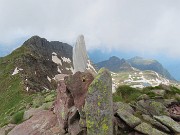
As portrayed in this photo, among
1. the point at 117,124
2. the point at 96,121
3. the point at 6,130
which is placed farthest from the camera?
the point at 6,130

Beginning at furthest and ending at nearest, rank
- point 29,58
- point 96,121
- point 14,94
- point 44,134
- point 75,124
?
point 29,58 < point 14,94 < point 44,134 < point 75,124 < point 96,121

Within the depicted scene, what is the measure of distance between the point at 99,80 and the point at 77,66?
9.45 m

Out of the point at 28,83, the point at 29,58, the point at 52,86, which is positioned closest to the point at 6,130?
the point at 28,83

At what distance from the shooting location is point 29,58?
107m

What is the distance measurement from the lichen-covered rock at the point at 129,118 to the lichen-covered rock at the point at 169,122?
207 centimetres

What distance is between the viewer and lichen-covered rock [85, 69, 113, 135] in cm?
2102

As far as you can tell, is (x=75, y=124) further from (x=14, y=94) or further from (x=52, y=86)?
(x=52, y=86)

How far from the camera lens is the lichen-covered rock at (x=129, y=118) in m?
22.8

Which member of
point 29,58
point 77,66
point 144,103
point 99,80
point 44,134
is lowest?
point 44,134

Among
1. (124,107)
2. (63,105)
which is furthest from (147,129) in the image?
(63,105)

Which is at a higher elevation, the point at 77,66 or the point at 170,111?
the point at 77,66

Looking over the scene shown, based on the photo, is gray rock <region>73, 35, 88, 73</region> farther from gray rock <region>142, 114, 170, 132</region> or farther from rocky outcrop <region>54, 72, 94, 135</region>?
gray rock <region>142, 114, 170, 132</region>

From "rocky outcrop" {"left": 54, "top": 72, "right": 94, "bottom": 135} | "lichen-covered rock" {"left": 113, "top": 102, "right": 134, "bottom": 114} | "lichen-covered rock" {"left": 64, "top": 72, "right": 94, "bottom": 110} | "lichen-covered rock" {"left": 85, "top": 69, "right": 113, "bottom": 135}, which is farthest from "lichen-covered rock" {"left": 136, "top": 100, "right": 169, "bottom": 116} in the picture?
"lichen-covered rock" {"left": 85, "top": 69, "right": 113, "bottom": 135}

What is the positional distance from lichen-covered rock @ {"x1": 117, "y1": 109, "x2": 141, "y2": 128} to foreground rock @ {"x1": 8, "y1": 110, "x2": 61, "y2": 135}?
5530mm
